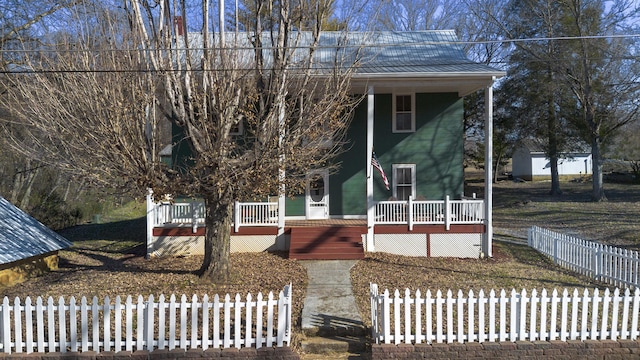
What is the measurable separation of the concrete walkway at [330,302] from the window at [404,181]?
217 inches

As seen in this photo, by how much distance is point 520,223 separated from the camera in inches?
912

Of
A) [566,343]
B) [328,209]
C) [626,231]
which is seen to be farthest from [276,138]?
[626,231]

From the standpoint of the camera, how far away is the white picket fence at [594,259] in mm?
10482

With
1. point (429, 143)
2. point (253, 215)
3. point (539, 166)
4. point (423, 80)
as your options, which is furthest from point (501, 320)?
point (539, 166)

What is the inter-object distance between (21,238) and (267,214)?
6.74m

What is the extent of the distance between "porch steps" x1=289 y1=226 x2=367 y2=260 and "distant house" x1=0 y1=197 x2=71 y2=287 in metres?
6.62

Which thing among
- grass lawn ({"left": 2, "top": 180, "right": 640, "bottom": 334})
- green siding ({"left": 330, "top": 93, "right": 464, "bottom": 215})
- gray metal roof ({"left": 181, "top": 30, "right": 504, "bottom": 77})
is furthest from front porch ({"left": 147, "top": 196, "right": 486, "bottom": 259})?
gray metal roof ({"left": 181, "top": 30, "right": 504, "bottom": 77})

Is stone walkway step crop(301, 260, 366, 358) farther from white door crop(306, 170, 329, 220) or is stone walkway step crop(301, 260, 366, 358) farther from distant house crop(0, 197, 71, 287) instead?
distant house crop(0, 197, 71, 287)

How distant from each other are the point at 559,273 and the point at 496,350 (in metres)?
6.88

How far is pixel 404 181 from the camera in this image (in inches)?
695

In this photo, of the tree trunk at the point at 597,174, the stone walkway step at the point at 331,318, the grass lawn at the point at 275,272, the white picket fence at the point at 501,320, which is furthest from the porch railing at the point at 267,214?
the tree trunk at the point at 597,174

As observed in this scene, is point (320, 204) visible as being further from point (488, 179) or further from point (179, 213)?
point (488, 179)

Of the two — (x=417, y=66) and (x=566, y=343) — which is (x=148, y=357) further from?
(x=417, y=66)

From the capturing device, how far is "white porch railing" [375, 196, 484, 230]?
48.0ft
